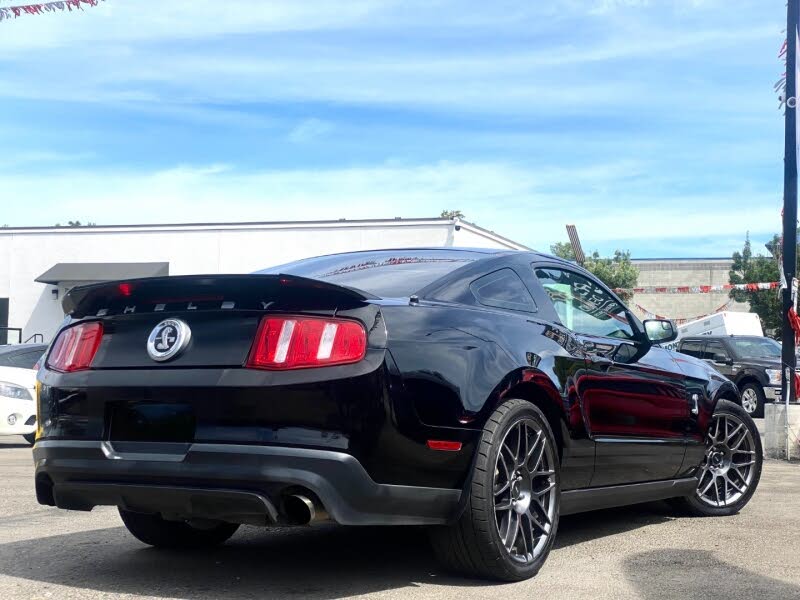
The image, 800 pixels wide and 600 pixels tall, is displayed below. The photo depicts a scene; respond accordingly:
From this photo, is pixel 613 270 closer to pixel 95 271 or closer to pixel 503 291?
pixel 95 271

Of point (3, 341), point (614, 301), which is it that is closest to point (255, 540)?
point (614, 301)

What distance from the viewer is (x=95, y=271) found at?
30094mm

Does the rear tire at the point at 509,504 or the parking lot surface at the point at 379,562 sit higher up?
the rear tire at the point at 509,504

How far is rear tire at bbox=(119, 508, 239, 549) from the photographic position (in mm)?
5215

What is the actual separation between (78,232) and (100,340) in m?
27.8

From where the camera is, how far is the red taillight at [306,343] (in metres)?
4.06

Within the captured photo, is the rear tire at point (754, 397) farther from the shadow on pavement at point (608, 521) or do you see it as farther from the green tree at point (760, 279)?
the green tree at point (760, 279)

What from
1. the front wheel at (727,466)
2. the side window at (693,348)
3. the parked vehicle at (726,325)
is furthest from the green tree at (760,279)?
the front wheel at (727,466)

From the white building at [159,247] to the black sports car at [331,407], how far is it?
75.0 feet

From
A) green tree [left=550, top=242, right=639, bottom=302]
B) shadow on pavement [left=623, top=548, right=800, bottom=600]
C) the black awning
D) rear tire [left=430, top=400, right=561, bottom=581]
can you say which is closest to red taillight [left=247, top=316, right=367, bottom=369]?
rear tire [left=430, top=400, right=561, bottom=581]

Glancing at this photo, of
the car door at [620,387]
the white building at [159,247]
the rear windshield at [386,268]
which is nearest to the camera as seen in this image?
the rear windshield at [386,268]

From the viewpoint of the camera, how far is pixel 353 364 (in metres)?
4.05

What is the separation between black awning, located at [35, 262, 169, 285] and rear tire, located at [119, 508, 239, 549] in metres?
24.6

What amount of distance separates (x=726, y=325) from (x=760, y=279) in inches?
1044
